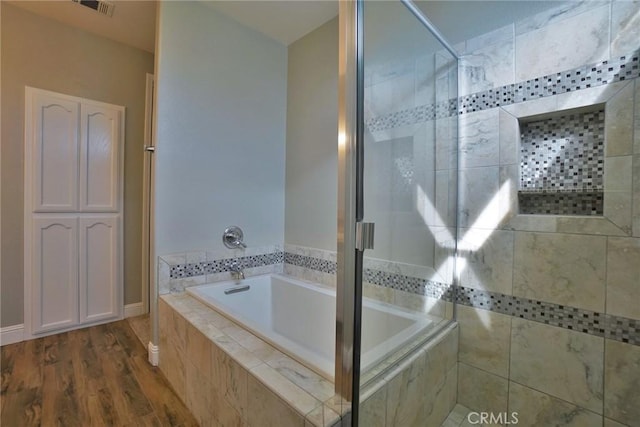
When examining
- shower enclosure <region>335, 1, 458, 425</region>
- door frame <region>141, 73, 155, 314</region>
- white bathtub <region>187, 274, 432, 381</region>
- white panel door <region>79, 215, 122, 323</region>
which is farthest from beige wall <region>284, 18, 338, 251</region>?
white panel door <region>79, 215, 122, 323</region>

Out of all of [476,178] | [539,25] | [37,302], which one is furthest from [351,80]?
[37,302]

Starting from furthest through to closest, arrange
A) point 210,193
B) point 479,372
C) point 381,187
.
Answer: point 210,193 → point 479,372 → point 381,187

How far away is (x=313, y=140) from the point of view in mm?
2352

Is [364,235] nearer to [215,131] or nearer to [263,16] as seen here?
[215,131]

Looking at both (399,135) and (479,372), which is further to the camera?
(479,372)

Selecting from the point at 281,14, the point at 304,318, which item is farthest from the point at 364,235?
the point at 281,14

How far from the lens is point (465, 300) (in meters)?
1.54

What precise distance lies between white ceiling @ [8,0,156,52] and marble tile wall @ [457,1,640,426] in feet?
7.98

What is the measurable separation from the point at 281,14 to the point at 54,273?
2.78 metres

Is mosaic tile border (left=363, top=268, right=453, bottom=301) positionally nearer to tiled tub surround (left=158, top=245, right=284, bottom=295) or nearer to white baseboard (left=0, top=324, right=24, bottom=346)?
tiled tub surround (left=158, top=245, right=284, bottom=295)

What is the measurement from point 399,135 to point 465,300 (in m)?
0.98

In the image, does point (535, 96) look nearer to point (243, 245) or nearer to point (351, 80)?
point (351, 80)

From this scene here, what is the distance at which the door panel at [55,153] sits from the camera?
2213 millimetres

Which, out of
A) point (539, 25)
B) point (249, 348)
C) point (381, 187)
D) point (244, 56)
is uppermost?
point (244, 56)
